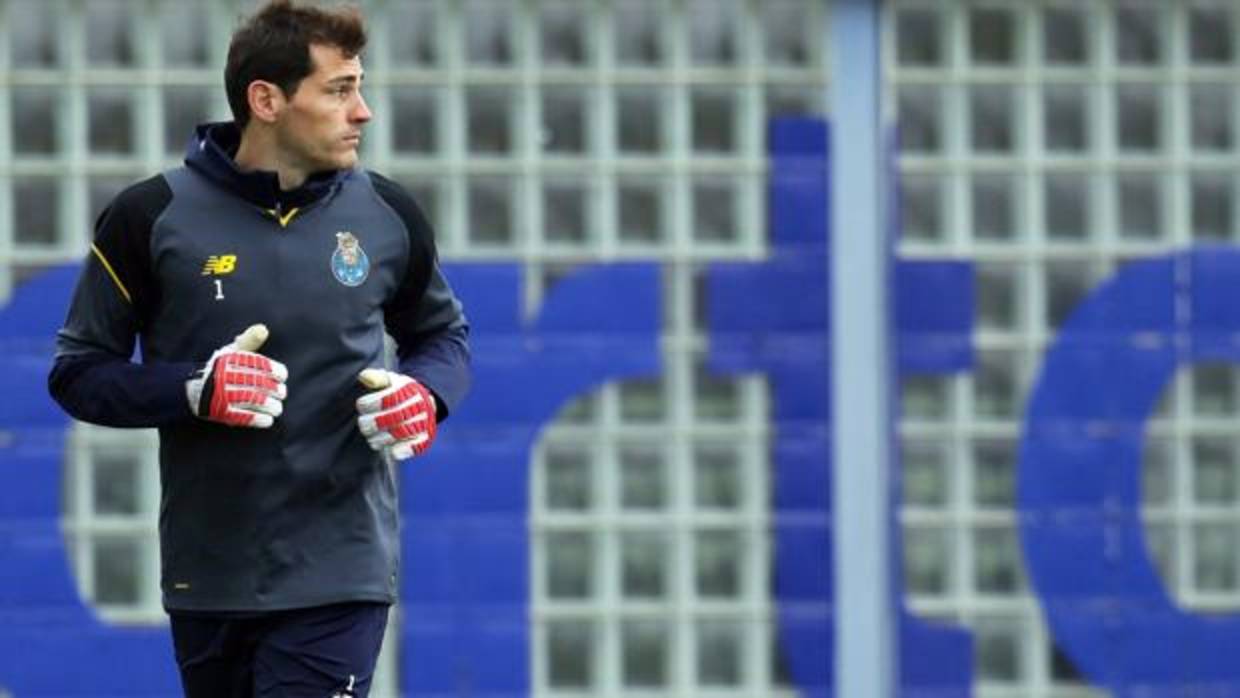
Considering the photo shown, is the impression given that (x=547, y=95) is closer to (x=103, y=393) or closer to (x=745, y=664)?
(x=745, y=664)

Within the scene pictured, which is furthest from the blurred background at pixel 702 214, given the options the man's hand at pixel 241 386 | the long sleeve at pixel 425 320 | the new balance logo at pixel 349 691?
the man's hand at pixel 241 386

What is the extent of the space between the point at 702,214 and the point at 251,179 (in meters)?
3.66

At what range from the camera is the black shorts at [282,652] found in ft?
16.6

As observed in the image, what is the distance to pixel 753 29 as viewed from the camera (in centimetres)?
862

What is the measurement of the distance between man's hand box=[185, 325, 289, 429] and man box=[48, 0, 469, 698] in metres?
0.04

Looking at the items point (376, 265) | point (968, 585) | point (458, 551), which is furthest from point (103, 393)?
point (968, 585)

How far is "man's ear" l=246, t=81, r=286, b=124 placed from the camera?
5066mm

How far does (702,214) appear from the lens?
28.2 ft

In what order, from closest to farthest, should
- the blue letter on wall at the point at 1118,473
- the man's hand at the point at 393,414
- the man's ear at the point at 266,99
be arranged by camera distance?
the man's hand at the point at 393,414
the man's ear at the point at 266,99
the blue letter on wall at the point at 1118,473

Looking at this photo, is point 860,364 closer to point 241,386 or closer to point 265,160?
point 265,160

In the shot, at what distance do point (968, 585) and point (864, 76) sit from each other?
4.91ft

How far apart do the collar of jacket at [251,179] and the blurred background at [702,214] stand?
337 centimetres

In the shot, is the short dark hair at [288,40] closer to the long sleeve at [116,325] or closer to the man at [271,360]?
the man at [271,360]

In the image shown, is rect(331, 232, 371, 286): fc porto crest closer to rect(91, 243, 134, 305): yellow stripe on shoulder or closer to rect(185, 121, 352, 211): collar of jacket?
rect(185, 121, 352, 211): collar of jacket
